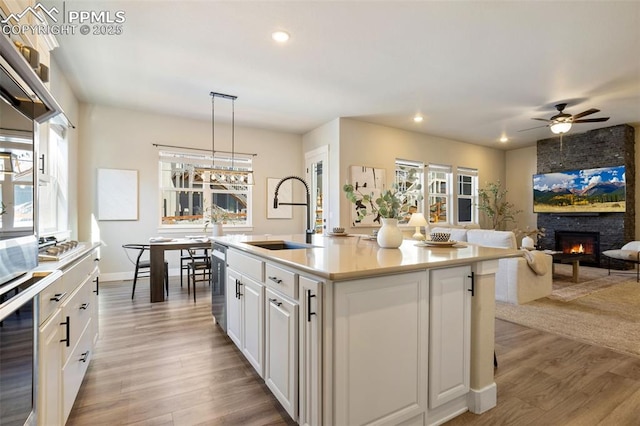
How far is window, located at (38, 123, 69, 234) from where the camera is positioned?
3766 millimetres

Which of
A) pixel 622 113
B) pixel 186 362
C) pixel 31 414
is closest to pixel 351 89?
pixel 186 362

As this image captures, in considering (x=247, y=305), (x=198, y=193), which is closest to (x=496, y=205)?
(x=198, y=193)

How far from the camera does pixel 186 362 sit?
7.88 ft

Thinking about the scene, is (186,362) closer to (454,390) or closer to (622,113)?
(454,390)

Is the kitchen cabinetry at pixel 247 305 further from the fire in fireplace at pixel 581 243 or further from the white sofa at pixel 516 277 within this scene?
the fire in fireplace at pixel 581 243

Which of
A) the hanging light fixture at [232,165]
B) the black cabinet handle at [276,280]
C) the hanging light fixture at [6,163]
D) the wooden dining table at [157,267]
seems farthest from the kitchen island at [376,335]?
the hanging light fixture at [232,165]

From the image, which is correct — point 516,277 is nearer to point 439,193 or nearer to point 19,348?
point 439,193

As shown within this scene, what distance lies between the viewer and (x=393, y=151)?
21.3ft

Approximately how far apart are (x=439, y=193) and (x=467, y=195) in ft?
3.43

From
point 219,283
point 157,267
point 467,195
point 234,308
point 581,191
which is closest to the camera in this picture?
point 234,308

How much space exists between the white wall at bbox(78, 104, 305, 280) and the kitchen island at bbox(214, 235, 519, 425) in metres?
4.28

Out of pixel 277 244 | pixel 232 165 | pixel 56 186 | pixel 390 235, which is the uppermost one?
pixel 232 165

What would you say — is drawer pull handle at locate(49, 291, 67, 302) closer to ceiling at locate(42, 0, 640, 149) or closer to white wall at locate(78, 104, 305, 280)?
ceiling at locate(42, 0, 640, 149)

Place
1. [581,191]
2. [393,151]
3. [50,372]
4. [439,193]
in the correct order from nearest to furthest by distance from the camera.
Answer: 1. [50,372]
2. [393,151]
3. [581,191]
4. [439,193]
